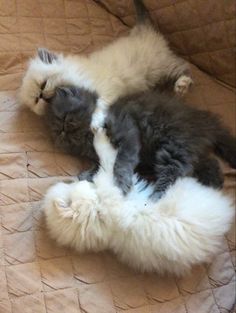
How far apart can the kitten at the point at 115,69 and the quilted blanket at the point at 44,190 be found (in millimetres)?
70

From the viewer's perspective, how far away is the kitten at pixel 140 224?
1264mm

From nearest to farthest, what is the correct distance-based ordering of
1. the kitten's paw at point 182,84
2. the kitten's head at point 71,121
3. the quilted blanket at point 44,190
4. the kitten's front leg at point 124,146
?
the quilted blanket at point 44,190 < the kitten's front leg at point 124,146 < the kitten's head at point 71,121 < the kitten's paw at point 182,84

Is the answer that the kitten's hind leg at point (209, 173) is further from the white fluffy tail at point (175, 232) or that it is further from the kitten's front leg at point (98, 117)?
the kitten's front leg at point (98, 117)

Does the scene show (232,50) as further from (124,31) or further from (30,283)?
(30,283)

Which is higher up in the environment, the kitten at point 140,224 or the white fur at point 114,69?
the white fur at point 114,69

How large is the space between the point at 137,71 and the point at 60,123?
374 millimetres

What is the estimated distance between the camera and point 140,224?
1.28 metres

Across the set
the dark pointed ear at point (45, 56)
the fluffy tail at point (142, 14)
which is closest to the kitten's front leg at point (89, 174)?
the dark pointed ear at point (45, 56)

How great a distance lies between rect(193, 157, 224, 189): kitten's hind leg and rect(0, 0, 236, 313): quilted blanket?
0.21ft

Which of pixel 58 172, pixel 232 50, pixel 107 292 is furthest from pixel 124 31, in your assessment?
pixel 107 292

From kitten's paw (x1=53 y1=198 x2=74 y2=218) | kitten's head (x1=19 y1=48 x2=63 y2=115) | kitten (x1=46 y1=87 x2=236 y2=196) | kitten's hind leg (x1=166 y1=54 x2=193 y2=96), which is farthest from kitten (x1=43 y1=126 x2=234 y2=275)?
kitten's hind leg (x1=166 y1=54 x2=193 y2=96)

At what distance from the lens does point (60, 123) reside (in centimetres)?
149

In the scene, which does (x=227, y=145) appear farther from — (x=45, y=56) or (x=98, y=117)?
(x=45, y=56)

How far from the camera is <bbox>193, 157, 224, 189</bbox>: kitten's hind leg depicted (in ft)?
4.82
